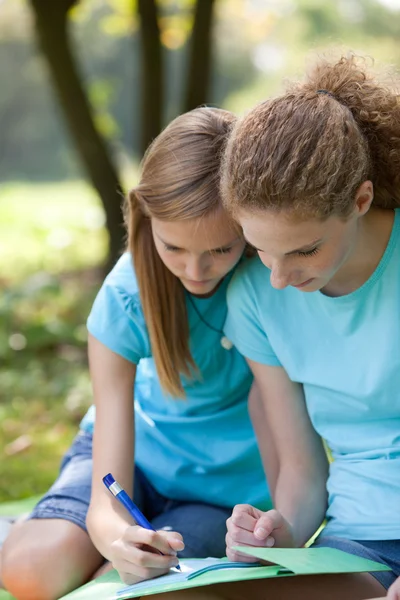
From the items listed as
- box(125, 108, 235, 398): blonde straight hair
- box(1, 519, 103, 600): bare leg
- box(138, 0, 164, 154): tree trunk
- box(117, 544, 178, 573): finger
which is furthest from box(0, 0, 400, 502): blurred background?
box(117, 544, 178, 573): finger

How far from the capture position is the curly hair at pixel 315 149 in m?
1.62

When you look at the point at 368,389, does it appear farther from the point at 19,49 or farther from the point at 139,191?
the point at 19,49

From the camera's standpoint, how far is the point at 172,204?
191 cm

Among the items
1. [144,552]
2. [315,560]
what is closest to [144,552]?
[144,552]

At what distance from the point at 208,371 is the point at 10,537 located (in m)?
0.69

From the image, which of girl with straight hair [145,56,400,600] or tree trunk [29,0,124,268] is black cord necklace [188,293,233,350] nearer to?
girl with straight hair [145,56,400,600]

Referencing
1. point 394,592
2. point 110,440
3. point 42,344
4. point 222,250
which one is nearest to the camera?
point 394,592

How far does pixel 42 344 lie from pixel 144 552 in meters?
3.04

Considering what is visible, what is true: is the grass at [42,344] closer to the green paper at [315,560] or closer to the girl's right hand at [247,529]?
the girl's right hand at [247,529]

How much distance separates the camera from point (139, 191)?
2.00 meters

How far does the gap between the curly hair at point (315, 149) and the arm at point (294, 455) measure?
0.49m

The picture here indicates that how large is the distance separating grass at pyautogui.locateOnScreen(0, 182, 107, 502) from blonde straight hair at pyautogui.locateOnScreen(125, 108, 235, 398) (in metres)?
1.20

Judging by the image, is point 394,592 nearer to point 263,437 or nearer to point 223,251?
point 263,437

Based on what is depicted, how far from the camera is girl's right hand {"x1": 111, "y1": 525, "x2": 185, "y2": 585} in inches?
66.2
